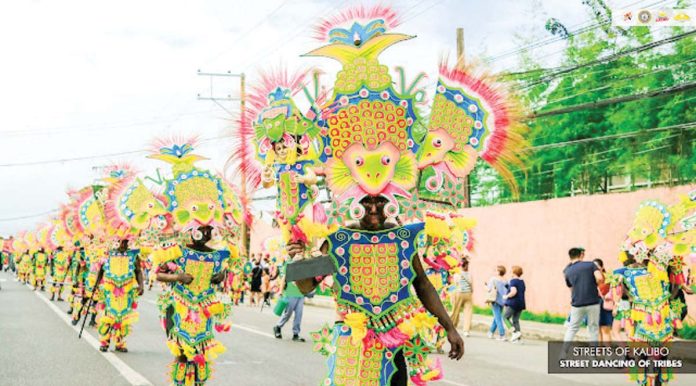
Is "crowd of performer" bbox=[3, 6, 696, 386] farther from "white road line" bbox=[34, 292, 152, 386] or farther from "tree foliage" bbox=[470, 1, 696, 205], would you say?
"tree foliage" bbox=[470, 1, 696, 205]

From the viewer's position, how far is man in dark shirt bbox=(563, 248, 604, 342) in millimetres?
12688

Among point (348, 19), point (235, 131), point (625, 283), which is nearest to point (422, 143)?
point (348, 19)

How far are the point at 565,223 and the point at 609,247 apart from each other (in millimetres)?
1755

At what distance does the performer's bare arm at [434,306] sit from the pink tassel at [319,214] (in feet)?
2.04

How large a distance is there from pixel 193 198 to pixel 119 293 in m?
5.24

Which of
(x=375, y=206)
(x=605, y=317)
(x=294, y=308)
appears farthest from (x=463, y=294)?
(x=375, y=206)

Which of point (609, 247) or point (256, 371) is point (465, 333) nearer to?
point (609, 247)

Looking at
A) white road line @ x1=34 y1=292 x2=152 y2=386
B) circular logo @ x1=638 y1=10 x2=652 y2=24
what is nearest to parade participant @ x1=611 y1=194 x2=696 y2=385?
white road line @ x1=34 y1=292 x2=152 y2=386

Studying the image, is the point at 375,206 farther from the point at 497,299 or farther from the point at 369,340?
the point at 497,299

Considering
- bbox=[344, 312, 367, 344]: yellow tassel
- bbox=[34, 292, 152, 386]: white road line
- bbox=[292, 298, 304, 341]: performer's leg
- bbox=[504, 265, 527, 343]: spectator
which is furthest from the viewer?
bbox=[504, 265, 527, 343]: spectator

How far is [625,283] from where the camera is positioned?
31.1ft

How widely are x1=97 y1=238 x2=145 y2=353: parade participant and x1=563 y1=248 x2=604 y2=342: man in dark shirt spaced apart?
6.77 meters

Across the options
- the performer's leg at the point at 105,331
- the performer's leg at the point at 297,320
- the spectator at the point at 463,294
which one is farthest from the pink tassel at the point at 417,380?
the spectator at the point at 463,294

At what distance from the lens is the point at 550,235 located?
788 inches
